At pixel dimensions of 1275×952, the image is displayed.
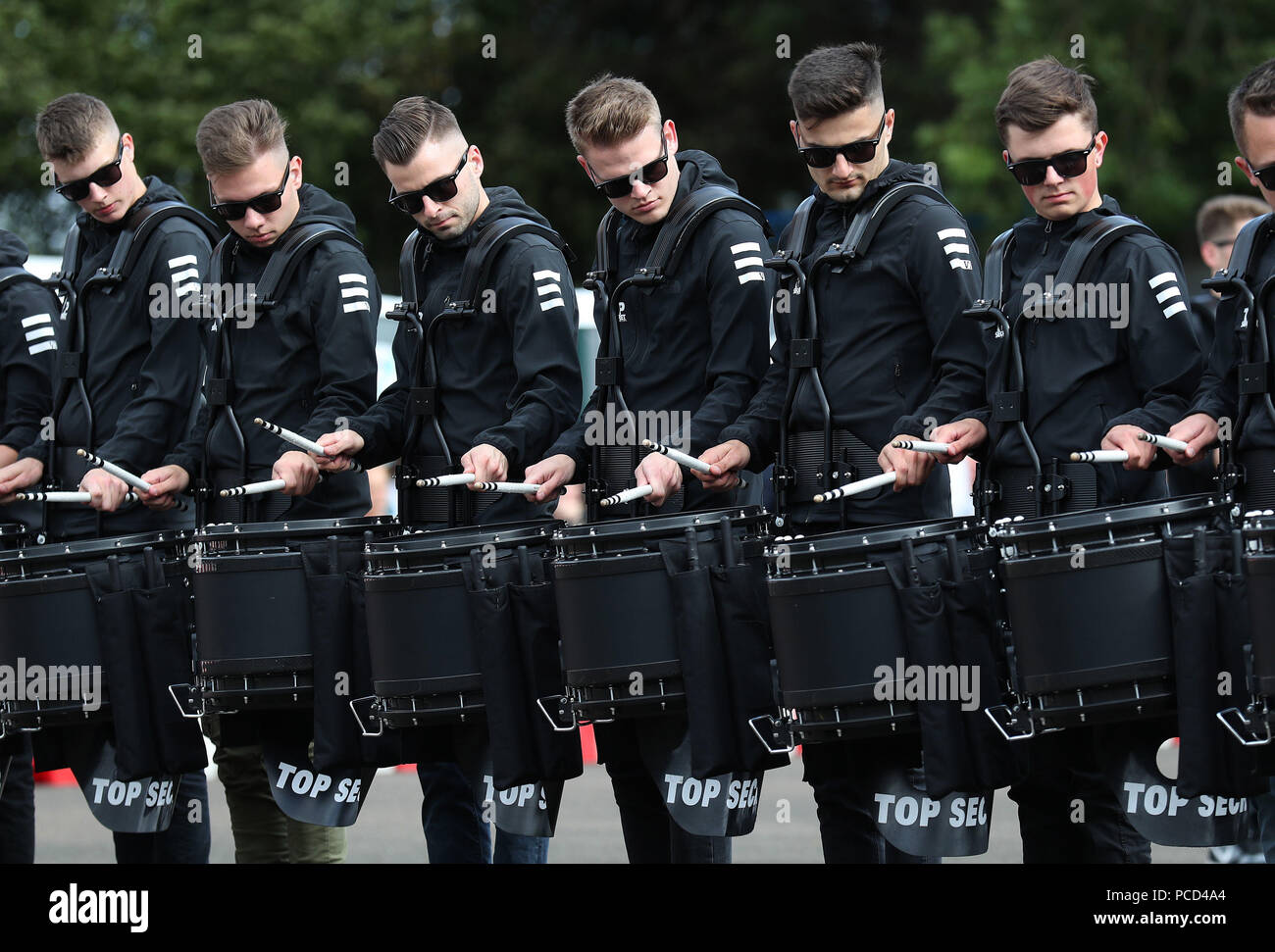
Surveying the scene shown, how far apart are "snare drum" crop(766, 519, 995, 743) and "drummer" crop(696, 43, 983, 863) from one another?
338mm

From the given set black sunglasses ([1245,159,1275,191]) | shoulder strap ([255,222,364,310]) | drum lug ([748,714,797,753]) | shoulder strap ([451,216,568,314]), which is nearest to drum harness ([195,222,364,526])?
shoulder strap ([255,222,364,310])

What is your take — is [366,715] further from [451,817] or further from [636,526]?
[636,526]

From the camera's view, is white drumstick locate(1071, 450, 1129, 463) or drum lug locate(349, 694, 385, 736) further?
drum lug locate(349, 694, 385, 736)

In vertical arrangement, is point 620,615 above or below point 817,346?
below

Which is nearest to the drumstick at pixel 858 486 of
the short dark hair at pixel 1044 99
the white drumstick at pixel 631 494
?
the white drumstick at pixel 631 494

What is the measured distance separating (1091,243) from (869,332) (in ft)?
2.15

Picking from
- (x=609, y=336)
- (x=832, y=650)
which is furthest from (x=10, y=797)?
(x=832, y=650)

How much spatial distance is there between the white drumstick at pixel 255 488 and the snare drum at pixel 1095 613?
2.32 metres

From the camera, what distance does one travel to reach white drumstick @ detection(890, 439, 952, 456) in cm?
503

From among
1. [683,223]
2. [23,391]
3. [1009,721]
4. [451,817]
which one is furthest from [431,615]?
[23,391]

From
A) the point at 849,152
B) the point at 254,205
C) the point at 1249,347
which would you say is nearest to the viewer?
the point at 1249,347

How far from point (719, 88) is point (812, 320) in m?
20.2

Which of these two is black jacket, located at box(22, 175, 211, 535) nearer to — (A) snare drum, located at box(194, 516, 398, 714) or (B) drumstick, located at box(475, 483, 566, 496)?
(A) snare drum, located at box(194, 516, 398, 714)

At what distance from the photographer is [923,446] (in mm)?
5031
